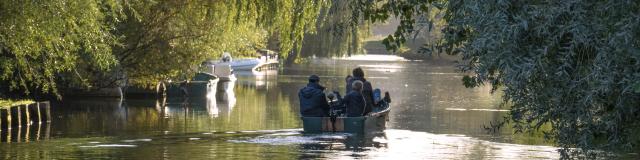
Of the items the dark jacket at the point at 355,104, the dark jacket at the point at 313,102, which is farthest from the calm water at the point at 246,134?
the dark jacket at the point at 355,104

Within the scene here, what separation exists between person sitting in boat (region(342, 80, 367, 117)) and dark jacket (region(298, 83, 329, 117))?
44 cm

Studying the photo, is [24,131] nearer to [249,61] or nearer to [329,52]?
[329,52]

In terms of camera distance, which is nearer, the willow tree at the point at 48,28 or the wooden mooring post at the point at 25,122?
the willow tree at the point at 48,28

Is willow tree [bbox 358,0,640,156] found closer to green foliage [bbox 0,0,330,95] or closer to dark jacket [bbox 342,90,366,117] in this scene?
green foliage [bbox 0,0,330,95]

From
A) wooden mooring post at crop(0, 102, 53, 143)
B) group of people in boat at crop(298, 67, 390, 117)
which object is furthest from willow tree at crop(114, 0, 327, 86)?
group of people in boat at crop(298, 67, 390, 117)

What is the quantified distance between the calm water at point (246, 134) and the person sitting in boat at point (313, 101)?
527 mm

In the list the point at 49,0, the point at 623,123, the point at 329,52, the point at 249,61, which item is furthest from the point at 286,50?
the point at 249,61

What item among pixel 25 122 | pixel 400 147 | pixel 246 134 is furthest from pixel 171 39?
pixel 400 147

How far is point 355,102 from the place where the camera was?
951 inches

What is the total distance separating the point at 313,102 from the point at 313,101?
0.02m

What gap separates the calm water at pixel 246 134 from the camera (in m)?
19.9

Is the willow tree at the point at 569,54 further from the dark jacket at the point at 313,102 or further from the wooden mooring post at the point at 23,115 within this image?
the wooden mooring post at the point at 23,115

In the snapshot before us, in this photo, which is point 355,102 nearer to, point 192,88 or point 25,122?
point 25,122

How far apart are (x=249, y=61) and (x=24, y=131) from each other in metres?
61.3
